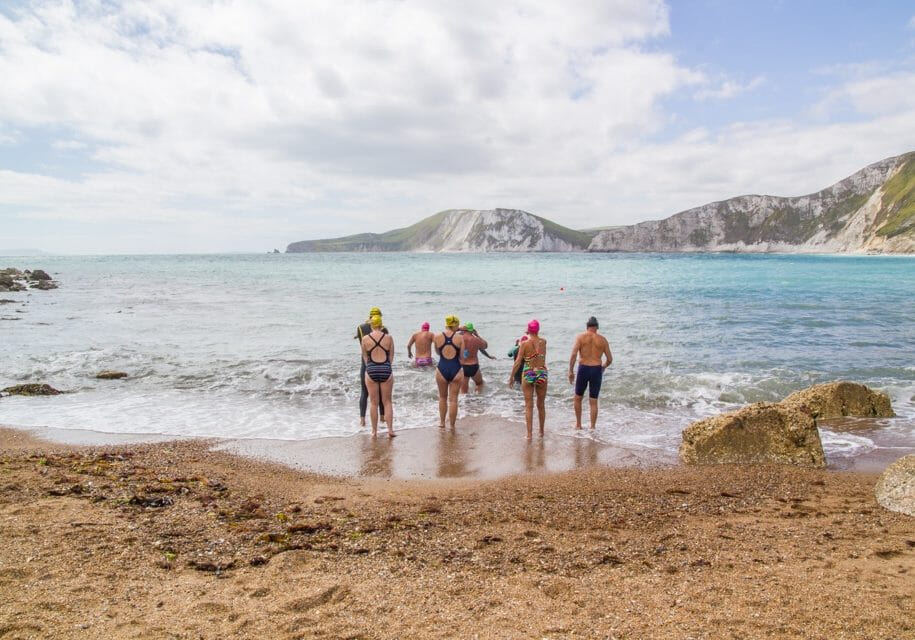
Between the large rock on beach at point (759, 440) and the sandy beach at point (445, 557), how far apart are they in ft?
2.22

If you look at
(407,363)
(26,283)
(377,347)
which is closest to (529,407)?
(377,347)

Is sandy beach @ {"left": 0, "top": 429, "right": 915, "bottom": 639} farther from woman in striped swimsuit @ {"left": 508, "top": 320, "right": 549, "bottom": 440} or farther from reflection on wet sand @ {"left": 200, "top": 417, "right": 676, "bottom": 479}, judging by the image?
woman in striped swimsuit @ {"left": 508, "top": 320, "right": 549, "bottom": 440}

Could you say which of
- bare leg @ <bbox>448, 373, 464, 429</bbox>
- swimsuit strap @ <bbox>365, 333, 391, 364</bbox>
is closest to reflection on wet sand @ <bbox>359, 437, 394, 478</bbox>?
bare leg @ <bbox>448, 373, 464, 429</bbox>

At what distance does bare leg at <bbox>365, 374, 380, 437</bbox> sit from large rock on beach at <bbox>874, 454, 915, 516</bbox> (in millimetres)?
6965

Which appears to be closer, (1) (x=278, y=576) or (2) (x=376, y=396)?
(1) (x=278, y=576)

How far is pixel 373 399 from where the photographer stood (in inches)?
375

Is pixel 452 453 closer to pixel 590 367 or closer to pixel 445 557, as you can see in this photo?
pixel 590 367

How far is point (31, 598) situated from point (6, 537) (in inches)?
Result: 52.6

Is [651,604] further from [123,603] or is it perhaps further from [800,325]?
[800,325]

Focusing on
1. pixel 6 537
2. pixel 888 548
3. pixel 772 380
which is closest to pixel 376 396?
pixel 6 537

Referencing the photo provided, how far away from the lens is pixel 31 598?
12.3 feet

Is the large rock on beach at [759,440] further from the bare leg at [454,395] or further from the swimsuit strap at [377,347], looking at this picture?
the swimsuit strap at [377,347]

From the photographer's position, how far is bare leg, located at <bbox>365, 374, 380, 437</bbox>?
30.9 feet

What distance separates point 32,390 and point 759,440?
46.9ft
